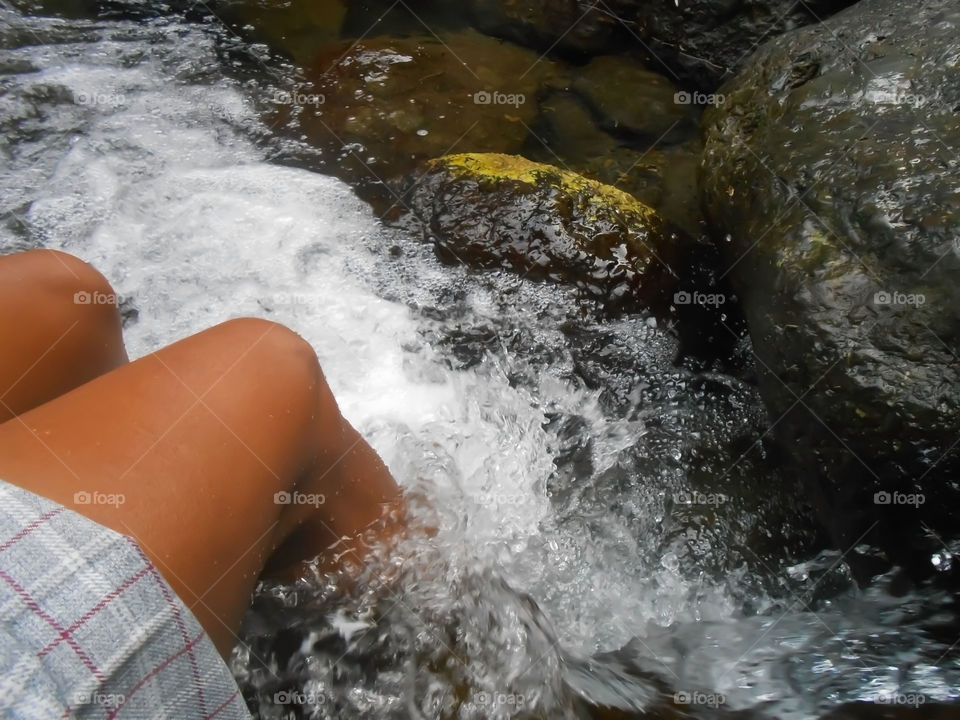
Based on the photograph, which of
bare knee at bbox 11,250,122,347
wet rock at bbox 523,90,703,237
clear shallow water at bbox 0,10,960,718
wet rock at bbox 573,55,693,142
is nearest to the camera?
bare knee at bbox 11,250,122,347

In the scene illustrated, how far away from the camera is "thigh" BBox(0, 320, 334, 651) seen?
121 cm

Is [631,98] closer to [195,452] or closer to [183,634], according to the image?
[195,452]

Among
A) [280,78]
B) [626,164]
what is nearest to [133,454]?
[626,164]

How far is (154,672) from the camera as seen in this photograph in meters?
1.04

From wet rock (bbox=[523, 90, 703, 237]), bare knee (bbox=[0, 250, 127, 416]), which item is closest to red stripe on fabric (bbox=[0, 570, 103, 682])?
bare knee (bbox=[0, 250, 127, 416])

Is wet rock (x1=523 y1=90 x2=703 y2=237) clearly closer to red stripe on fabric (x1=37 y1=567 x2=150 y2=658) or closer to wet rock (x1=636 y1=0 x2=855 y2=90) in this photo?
wet rock (x1=636 y1=0 x2=855 y2=90)

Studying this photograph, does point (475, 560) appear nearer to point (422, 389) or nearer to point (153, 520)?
point (422, 389)

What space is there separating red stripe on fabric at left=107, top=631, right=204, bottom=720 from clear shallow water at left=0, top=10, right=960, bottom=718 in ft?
2.58

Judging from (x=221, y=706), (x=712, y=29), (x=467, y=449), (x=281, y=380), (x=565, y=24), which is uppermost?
(x=712, y=29)

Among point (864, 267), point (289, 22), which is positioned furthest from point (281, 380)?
point (289, 22)

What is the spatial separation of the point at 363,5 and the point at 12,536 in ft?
15.8

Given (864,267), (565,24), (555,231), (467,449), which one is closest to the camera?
(864,267)

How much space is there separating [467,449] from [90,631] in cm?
187

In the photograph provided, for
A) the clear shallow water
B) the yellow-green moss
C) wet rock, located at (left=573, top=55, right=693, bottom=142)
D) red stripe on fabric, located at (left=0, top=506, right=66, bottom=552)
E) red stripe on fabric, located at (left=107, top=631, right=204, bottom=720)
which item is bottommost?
the clear shallow water
